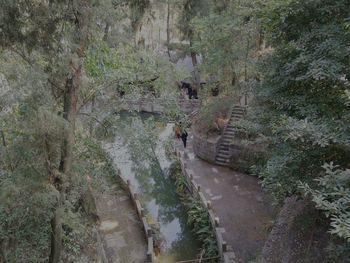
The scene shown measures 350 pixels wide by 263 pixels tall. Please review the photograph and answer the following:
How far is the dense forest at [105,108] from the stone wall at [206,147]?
775 centimetres

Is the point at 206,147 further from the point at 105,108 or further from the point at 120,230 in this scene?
the point at 105,108

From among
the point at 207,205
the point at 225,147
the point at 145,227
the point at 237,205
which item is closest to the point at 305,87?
the point at 207,205

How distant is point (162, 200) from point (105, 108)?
7.95 metres

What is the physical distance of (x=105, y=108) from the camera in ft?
27.0

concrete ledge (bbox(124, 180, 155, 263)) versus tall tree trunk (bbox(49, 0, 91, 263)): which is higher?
tall tree trunk (bbox(49, 0, 91, 263))

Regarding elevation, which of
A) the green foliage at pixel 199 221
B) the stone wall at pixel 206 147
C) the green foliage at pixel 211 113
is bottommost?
the green foliage at pixel 199 221

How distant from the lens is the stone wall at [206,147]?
1622 centimetres

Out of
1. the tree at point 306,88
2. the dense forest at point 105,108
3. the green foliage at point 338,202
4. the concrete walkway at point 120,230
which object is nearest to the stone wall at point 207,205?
the dense forest at point 105,108

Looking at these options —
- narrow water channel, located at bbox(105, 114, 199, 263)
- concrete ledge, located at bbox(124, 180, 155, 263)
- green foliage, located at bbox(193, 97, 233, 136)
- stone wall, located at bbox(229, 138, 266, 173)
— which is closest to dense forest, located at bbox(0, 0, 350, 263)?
narrow water channel, located at bbox(105, 114, 199, 263)

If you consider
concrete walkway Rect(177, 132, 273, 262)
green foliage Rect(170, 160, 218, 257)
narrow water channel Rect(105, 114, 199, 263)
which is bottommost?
narrow water channel Rect(105, 114, 199, 263)

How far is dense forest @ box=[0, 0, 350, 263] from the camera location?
5227mm

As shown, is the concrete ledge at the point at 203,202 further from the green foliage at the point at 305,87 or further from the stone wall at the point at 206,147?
the green foliage at the point at 305,87

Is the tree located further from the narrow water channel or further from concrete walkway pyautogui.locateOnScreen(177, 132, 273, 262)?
concrete walkway pyautogui.locateOnScreen(177, 132, 273, 262)

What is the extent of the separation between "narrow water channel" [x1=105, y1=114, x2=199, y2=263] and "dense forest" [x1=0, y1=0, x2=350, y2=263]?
3.06ft
